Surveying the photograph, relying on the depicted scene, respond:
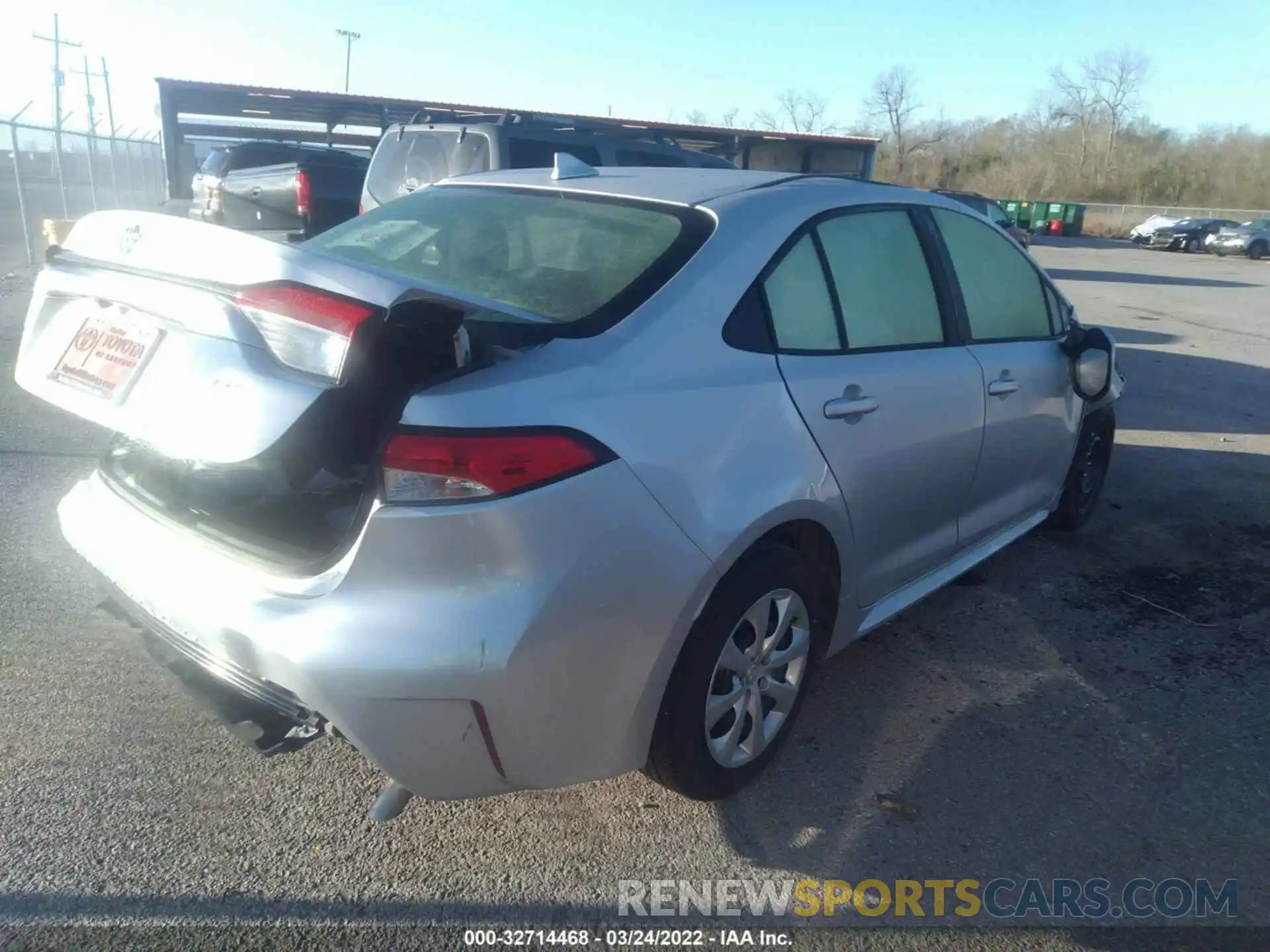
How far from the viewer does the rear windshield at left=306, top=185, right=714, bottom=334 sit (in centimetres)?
264

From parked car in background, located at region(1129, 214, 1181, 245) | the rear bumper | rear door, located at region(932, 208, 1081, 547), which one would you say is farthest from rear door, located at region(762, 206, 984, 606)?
parked car in background, located at region(1129, 214, 1181, 245)

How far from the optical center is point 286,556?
7.40ft

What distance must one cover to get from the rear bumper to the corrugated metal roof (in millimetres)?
17273

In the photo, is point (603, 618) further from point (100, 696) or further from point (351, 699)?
point (100, 696)

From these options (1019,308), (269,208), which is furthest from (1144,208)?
(1019,308)

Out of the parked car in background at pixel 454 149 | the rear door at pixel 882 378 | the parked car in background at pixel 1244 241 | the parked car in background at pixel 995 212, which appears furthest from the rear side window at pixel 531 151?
the parked car in background at pixel 1244 241

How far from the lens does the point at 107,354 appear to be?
2.39 metres

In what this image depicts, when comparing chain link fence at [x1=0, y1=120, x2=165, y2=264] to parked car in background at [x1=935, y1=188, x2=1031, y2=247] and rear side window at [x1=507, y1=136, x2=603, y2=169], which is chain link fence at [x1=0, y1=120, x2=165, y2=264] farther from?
parked car in background at [x1=935, y1=188, x2=1031, y2=247]

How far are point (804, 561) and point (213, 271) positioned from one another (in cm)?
171

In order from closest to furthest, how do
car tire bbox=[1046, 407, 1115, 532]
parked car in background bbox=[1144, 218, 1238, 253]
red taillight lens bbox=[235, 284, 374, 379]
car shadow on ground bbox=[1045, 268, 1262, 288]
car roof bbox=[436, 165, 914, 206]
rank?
red taillight lens bbox=[235, 284, 374, 379] → car roof bbox=[436, 165, 914, 206] → car tire bbox=[1046, 407, 1115, 532] → car shadow on ground bbox=[1045, 268, 1262, 288] → parked car in background bbox=[1144, 218, 1238, 253]

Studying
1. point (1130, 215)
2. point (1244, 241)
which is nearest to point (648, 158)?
point (1244, 241)

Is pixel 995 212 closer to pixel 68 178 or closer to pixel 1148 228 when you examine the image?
pixel 68 178

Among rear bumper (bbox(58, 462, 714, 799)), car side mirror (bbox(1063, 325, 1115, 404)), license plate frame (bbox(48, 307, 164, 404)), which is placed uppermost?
license plate frame (bbox(48, 307, 164, 404))

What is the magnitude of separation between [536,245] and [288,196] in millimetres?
8893
